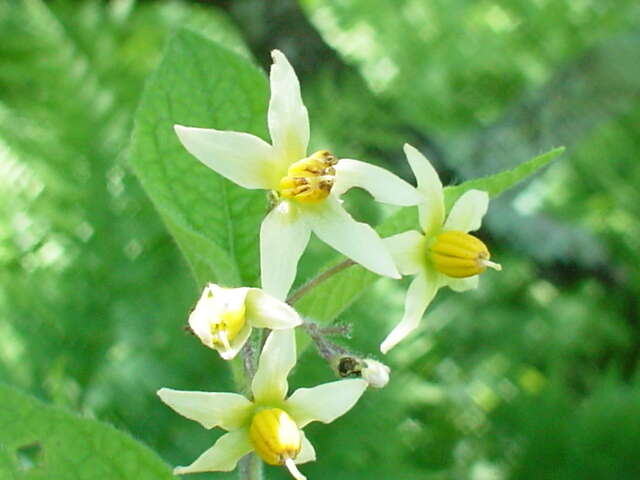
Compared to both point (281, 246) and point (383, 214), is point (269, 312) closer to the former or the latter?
point (281, 246)

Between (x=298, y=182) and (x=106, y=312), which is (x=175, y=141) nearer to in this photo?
(x=298, y=182)

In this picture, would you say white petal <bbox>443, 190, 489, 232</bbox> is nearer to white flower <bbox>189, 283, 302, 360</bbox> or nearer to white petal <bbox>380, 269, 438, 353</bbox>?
white petal <bbox>380, 269, 438, 353</bbox>

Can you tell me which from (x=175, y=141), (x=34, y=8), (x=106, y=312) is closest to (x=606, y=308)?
(x=106, y=312)

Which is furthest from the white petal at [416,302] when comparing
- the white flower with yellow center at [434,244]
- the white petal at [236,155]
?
the white petal at [236,155]

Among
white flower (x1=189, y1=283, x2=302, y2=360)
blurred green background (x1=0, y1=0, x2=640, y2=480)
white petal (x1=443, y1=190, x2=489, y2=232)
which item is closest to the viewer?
white flower (x1=189, y1=283, x2=302, y2=360)

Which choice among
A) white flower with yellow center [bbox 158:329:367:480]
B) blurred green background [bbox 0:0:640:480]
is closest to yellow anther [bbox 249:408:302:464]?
white flower with yellow center [bbox 158:329:367:480]
